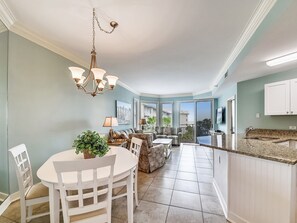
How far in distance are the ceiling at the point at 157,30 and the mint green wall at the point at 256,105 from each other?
0.36 meters

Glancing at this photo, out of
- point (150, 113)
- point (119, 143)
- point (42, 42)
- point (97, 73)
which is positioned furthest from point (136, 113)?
point (97, 73)

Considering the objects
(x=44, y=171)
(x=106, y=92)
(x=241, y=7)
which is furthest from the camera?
(x=106, y=92)

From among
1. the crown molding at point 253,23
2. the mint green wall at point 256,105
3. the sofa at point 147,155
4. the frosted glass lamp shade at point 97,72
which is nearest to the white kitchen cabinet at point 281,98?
the mint green wall at point 256,105

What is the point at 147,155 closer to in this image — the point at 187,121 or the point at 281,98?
the point at 281,98

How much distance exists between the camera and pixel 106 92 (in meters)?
4.67

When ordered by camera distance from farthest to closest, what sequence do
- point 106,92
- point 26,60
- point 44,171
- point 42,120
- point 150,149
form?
point 106,92
point 150,149
point 42,120
point 26,60
point 44,171

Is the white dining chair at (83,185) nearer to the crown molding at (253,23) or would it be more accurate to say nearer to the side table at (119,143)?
the crown molding at (253,23)

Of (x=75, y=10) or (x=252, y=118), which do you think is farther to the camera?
(x=252, y=118)

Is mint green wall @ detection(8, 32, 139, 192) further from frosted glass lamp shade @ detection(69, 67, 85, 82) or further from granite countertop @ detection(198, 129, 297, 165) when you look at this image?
granite countertop @ detection(198, 129, 297, 165)

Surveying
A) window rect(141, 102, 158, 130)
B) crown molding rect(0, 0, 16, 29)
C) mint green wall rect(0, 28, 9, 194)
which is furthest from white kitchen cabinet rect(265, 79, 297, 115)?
window rect(141, 102, 158, 130)

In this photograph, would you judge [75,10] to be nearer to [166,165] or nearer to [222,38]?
[222,38]

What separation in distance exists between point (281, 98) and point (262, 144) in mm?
1773

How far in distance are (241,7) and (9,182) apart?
4.02m

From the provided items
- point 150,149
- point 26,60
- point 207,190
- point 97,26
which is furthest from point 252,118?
point 26,60
